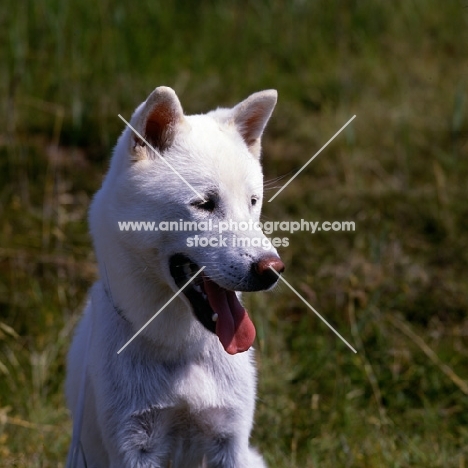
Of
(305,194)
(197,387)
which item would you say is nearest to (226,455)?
(197,387)

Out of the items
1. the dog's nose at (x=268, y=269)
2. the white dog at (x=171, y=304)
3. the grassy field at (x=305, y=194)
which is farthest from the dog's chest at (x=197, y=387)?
the grassy field at (x=305, y=194)

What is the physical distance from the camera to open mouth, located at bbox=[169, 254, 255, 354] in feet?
10.0

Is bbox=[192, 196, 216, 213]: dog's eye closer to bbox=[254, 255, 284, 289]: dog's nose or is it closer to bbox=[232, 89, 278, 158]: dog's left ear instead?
bbox=[254, 255, 284, 289]: dog's nose

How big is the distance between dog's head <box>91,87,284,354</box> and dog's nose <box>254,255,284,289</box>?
0.01 m

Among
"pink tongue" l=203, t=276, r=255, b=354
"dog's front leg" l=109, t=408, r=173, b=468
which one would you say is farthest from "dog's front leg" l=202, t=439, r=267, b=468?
"pink tongue" l=203, t=276, r=255, b=354

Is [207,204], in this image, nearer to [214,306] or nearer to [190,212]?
[190,212]

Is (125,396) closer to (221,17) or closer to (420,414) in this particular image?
(420,414)

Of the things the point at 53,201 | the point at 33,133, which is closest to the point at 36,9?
the point at 33,133

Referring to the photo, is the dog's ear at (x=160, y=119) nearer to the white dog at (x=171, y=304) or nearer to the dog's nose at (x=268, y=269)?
the white dog at (x=171, y=304)

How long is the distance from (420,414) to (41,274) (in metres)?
2.41

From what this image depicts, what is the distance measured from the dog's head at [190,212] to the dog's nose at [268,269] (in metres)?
0.01

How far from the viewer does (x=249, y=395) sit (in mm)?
3334

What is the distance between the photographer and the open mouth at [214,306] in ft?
10.0

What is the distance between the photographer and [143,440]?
3.20 m
